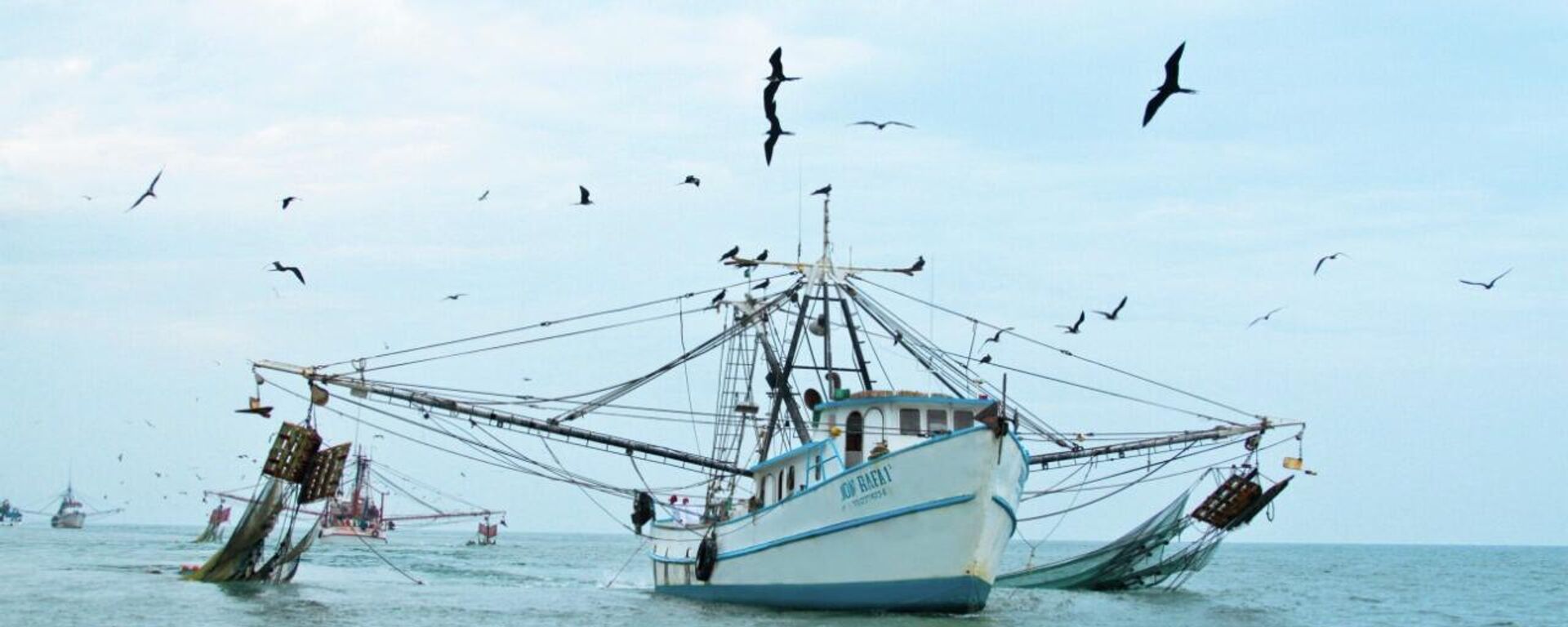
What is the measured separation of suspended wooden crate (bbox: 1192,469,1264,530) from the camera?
4269cm

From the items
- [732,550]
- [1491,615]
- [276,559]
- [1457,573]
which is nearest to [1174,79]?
Answer: [732,550]

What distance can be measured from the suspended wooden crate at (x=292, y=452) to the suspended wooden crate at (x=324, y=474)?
0.22 meters

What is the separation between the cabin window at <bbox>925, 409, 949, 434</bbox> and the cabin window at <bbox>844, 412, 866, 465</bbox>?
1.29 meters

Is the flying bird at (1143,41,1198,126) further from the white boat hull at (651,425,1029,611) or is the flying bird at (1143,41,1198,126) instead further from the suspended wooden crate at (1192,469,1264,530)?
the suspended wooden crate at (1192,469,1264,530)

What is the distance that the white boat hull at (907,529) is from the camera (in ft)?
95.5

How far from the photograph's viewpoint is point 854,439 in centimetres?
3209

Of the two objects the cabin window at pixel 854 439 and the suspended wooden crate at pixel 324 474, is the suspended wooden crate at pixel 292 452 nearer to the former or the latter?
the suspended wooden crate at pixel 324 474

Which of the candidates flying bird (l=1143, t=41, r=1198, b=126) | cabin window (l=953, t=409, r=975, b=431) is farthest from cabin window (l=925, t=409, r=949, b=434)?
flying bird (l=1143, t=41, r=1198, b=126)

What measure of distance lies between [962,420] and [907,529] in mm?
3545

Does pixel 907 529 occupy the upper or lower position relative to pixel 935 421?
lower

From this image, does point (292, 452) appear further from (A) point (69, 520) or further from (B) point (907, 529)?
(A) point (69, 520)

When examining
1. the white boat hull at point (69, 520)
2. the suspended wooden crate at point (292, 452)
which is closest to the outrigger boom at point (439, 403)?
the suspended wooden crate at point (292, 452)

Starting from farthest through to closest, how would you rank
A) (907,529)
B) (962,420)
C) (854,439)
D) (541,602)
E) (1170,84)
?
(541,602) → (962,420) → (854,439) → (907,529) → (1170,84)

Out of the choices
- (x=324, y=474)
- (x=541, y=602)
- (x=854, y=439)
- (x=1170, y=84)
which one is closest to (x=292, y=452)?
(x=324, y=474)
